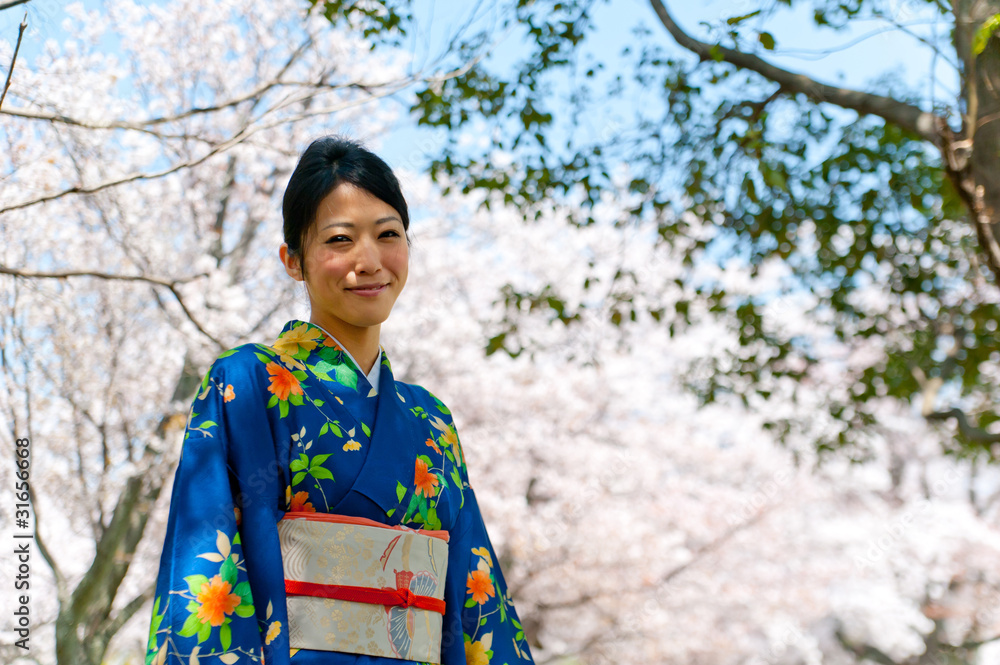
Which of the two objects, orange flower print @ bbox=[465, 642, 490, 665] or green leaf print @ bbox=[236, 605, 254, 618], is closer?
green leaf print @ bbox=[236, 605, 254, 618]

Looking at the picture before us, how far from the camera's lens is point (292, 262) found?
1592 mm

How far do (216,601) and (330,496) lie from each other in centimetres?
26

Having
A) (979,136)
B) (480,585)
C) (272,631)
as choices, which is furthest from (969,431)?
(272,631)

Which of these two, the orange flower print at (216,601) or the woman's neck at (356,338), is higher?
the woman's neck at (356,338)

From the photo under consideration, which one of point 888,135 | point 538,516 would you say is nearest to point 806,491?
point 538,516

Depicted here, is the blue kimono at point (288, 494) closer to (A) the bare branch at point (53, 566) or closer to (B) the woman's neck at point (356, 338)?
(B) the woman's neck at point (356, 338)

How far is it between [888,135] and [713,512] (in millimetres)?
7780

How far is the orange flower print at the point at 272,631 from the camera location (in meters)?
1.22

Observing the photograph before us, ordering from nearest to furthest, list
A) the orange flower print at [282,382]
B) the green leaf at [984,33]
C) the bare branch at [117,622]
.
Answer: the orange flower print at [282,382]
the green leaf at [984,33]
the bare branch at [117,622]

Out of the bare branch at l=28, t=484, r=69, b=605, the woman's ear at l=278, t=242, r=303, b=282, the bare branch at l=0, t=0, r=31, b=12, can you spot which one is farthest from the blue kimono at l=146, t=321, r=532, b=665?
the bare branch at l=28, t=484, r=69, b=605

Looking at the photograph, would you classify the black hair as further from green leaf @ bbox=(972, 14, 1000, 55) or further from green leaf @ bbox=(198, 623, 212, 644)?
green leaf @ bbox=(972, 14, 1000, 55)

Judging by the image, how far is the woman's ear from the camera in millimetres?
1572

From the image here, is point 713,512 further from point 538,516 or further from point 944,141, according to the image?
point 944,141

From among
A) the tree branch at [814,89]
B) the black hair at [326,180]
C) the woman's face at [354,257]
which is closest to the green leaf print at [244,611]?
the woman's face at [354,257]
